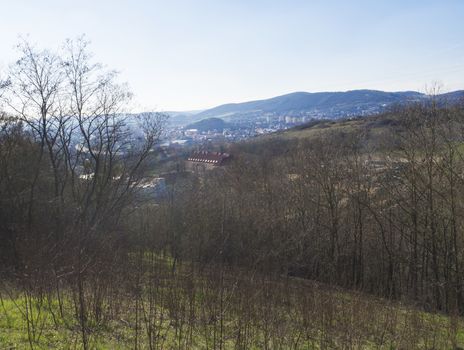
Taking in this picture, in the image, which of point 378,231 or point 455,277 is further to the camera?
point 378,231

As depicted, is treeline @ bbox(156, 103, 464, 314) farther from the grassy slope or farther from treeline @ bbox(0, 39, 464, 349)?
the grassy slope

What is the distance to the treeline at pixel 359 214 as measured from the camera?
56.9 feet

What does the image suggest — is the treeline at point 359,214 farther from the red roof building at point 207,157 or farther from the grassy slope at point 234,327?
the red roof building at point 207,157

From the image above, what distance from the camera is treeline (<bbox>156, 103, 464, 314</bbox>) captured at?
17.3 metres

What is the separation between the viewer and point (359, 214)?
77.5 ft

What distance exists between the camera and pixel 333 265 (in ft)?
76.5

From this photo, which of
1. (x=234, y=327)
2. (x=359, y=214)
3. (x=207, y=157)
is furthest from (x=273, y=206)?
(x=207, y=157)

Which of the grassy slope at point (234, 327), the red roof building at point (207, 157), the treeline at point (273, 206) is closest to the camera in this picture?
the grassy slope at point (234, 327)

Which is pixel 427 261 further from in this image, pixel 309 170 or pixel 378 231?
pixel 309 170

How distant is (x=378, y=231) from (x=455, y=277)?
21.8 feet

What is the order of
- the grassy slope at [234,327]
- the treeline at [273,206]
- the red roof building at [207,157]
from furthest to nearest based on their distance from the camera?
1. the red roof building at [207,157]
2. the treeline at [273,206]
3. the grassy slope at [234,327]

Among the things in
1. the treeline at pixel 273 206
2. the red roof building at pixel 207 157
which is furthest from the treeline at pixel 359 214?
the red roof building at pixel 207 157

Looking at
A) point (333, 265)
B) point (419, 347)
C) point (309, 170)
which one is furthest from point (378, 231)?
point (419, 347)

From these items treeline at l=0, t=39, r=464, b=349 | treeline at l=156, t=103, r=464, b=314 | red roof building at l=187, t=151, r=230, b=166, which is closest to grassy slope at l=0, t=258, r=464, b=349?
treeline at l=0, t=39, r=464, b=349
